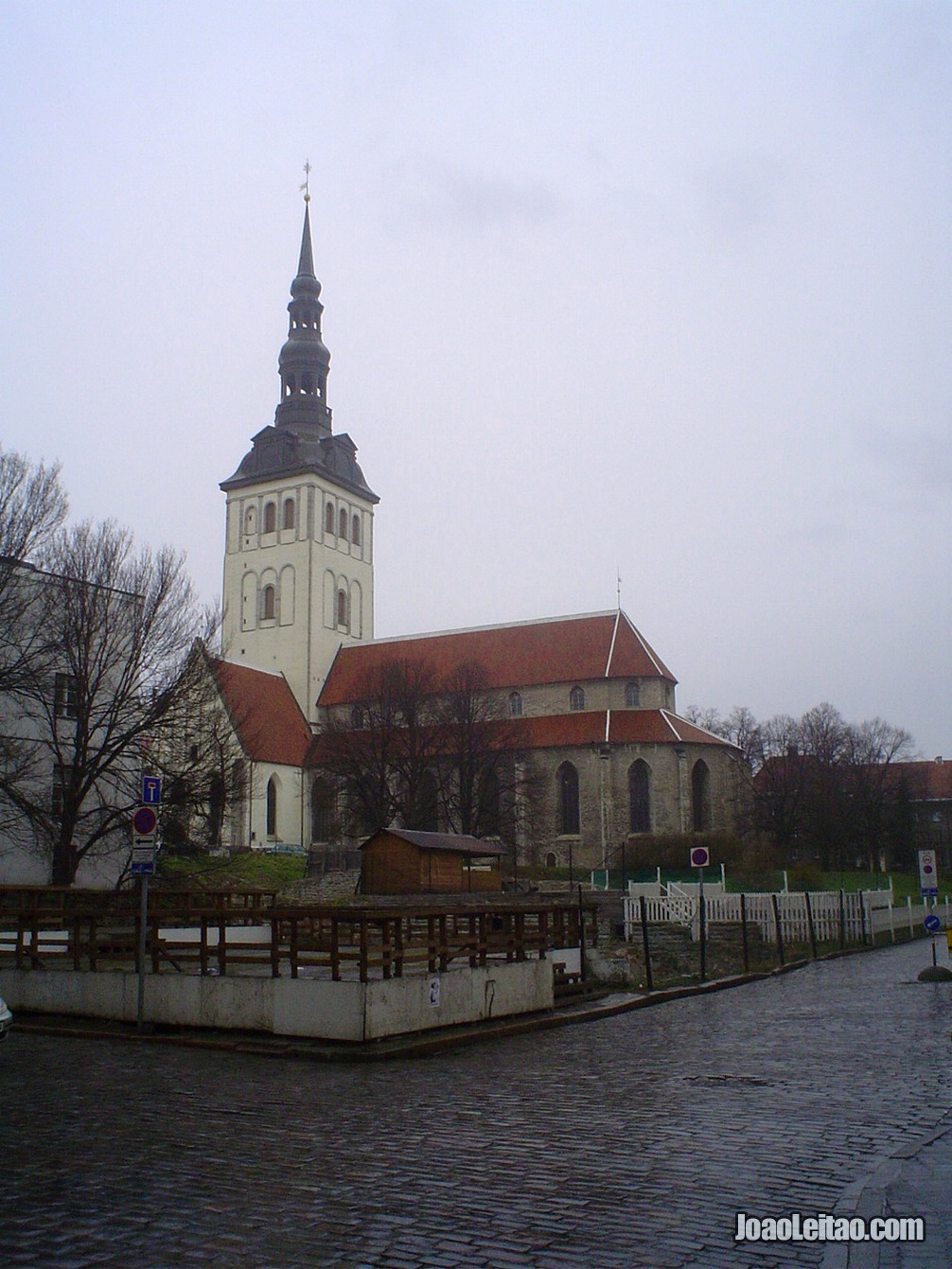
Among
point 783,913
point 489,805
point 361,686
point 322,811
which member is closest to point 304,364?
point 361,686

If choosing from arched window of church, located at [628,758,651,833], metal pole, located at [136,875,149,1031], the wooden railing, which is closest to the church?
arched window of church, located at [628,758,651,833]

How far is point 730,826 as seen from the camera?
6425 centimetres

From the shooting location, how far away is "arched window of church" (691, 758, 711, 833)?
63562 mm

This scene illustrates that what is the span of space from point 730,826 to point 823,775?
1821 centimetres

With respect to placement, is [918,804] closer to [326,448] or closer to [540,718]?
[540,718]

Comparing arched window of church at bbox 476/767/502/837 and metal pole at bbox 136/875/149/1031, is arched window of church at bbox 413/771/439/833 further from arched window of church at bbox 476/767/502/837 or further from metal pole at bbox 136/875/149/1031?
metal pole at bbox 136/875/149/1031

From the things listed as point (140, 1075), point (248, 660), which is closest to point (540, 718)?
point (248, 660)

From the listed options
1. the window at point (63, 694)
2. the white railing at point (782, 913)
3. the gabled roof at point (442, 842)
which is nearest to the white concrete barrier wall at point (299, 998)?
the window at point (63, 694)

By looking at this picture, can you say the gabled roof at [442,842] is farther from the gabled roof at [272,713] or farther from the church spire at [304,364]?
the church spire at [304,364]

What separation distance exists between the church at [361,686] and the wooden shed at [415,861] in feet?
35.9

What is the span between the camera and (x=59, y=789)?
34344mm

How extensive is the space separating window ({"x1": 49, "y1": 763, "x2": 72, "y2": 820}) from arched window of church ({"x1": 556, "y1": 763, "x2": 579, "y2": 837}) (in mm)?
33784

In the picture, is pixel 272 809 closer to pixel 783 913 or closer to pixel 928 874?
pixel 783 913

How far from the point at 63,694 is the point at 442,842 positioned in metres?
17.1
